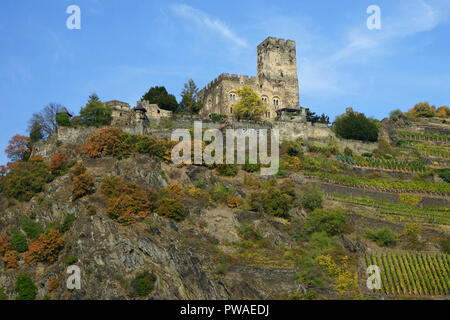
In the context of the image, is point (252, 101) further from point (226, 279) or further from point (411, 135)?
point (226, 279)

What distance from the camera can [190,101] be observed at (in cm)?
6769

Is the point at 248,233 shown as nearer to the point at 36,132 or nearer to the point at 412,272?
the point at 412,272

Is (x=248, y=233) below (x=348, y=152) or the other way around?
below

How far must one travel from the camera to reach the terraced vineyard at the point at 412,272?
41.9 meters

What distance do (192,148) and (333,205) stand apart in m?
13.4

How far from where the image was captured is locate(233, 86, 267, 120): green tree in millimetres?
64688

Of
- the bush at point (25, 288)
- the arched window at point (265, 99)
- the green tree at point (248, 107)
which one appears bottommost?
the bush at point (25, 288)

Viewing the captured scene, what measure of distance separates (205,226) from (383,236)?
45.1 feet

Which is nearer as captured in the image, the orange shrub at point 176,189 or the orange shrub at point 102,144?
the orange shrub at point 176,189

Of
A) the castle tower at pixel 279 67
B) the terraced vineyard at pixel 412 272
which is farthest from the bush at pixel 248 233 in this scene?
the castle tower at pixel 279 67

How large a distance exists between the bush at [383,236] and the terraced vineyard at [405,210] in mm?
4867

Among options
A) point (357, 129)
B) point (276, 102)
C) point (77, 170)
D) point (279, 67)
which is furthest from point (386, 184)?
point (77, 170)

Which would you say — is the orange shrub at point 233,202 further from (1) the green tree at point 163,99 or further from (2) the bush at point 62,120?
(2) the bush at point 62,120

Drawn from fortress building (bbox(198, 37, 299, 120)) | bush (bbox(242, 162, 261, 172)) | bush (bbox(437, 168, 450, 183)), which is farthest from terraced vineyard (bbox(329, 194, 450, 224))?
fortress building (bbox(198, 37, 299, 120))
